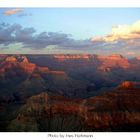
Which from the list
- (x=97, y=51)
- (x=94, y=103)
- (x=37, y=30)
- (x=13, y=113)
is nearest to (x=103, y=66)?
(x=97, y=51)

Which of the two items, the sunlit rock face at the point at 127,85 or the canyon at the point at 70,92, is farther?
the sunlit rock face at the point at 127,85

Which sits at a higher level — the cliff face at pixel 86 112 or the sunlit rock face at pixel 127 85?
the sunlit rock face at pixel 127 85

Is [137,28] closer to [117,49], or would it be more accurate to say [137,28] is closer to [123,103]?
[117,49]

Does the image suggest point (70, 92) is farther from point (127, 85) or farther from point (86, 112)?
point (127, 85)

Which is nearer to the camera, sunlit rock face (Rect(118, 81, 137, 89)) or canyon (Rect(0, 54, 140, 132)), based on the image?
canyon (Rect(0, 54, 140, 132))

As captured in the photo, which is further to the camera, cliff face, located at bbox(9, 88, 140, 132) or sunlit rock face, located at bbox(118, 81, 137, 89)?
sunlit rock face, located at bbox(118, 81, 137, 89)


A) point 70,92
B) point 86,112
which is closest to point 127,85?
point 86,112

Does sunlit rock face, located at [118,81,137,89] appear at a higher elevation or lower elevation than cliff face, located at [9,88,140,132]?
higher
